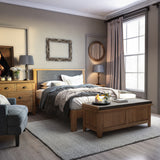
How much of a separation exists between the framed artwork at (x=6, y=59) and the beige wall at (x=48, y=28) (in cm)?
18

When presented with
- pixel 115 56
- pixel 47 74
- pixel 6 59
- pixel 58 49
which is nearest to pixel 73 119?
pixel 47 74

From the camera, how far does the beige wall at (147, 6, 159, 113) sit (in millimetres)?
4887

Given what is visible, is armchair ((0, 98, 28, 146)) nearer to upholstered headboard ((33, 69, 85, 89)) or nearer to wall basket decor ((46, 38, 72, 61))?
upholstered headboard ((33, 69, 85, 89))

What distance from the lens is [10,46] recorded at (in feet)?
16.3

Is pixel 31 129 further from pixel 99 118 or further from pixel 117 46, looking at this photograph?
pixel 117 46

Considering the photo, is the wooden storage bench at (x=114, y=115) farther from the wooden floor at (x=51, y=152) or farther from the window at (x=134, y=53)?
the window at (x=134, y=53)

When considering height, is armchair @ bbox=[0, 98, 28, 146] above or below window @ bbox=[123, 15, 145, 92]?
below

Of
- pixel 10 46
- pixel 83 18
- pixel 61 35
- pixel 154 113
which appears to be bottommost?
pixel 154 113

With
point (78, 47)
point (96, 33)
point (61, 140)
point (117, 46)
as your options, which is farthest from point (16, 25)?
point (61, 140)

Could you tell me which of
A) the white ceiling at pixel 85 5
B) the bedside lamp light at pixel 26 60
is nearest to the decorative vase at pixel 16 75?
the bedside lamp light at pixel 26 60

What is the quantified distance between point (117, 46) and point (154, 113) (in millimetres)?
2336

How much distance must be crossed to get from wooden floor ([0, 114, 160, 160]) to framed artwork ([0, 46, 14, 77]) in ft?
7.78

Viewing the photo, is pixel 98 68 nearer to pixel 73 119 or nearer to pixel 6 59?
pixel 6 59

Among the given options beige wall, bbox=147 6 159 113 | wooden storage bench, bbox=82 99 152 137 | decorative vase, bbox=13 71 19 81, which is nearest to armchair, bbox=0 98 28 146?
wooden storage bench, bbox=82 99 152 137
